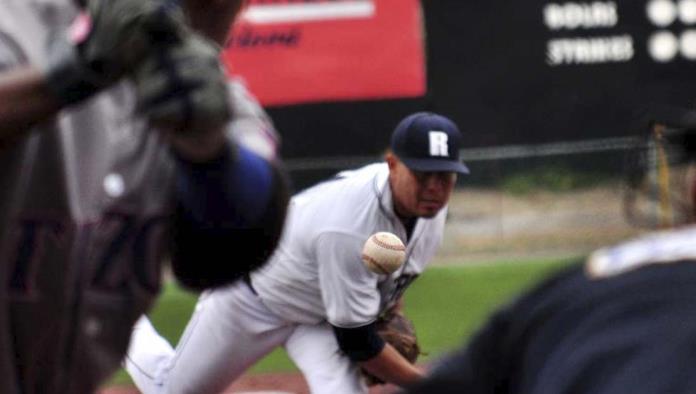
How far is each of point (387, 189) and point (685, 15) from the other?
6.31 meters

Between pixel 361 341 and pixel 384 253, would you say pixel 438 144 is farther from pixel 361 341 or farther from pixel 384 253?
pixel 361 341

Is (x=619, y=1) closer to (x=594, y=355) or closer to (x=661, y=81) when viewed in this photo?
(x=661, y=81)

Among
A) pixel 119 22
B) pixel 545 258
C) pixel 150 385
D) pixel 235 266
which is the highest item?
pixel 119 22

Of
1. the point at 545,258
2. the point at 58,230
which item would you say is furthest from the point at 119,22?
the point at 545,258

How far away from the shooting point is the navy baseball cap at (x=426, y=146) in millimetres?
4773

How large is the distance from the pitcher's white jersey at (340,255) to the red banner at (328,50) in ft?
18.9

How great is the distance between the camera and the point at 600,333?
1.73 meters

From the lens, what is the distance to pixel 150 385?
511cm

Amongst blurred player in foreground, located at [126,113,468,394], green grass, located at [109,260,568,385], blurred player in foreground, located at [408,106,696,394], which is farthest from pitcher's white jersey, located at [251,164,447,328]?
blurred player in foreground, located at [408,106,696,394]

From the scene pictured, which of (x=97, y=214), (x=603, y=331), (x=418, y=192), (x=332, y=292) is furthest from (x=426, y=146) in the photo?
(x=603, y=331)

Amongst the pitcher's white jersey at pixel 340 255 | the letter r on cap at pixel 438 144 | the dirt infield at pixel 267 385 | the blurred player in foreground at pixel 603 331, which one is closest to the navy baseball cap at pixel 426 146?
the letter r on cap at pixel 438 144

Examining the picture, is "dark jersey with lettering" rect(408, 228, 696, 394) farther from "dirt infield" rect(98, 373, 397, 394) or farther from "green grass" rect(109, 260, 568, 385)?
"green grass" rect(109, 260, 568, 385)

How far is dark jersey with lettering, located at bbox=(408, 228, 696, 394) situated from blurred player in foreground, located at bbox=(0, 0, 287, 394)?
32cm

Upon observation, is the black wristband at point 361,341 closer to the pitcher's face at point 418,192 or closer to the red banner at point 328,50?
the pitcher's face at point 418,192
